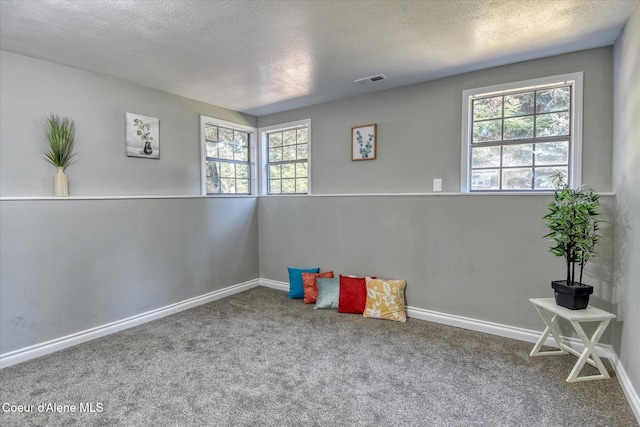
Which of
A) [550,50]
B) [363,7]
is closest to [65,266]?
[363,7]

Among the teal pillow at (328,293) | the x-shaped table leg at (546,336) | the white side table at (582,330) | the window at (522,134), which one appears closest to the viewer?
the white side table at (582,330)

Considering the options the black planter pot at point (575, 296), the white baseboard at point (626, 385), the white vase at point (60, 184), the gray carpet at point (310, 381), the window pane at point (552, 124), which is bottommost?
the gray carpet at point (310, 381)

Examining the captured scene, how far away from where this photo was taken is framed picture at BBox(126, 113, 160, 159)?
3242 mm

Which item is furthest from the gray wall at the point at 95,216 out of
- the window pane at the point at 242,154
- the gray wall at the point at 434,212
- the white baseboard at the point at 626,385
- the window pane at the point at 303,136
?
the white baseboard at the point at 626,385

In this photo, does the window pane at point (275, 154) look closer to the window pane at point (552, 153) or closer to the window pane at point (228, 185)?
the window pane at point (228, 185)

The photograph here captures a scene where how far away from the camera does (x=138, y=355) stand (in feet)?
8.55

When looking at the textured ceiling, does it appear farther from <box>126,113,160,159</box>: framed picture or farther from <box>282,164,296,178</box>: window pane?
<box>282,164,296,178</box>: window pane

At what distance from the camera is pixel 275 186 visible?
184 inches

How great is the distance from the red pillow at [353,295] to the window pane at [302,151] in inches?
69.4

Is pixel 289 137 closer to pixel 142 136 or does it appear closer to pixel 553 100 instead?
pixel 142 136

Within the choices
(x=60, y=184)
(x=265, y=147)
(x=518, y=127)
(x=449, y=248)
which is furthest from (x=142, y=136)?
(x=518, y=127)

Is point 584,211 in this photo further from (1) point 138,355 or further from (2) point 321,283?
(1) point 138,355

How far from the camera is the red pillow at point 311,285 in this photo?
383 cm

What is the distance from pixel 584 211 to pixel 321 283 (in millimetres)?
2510
